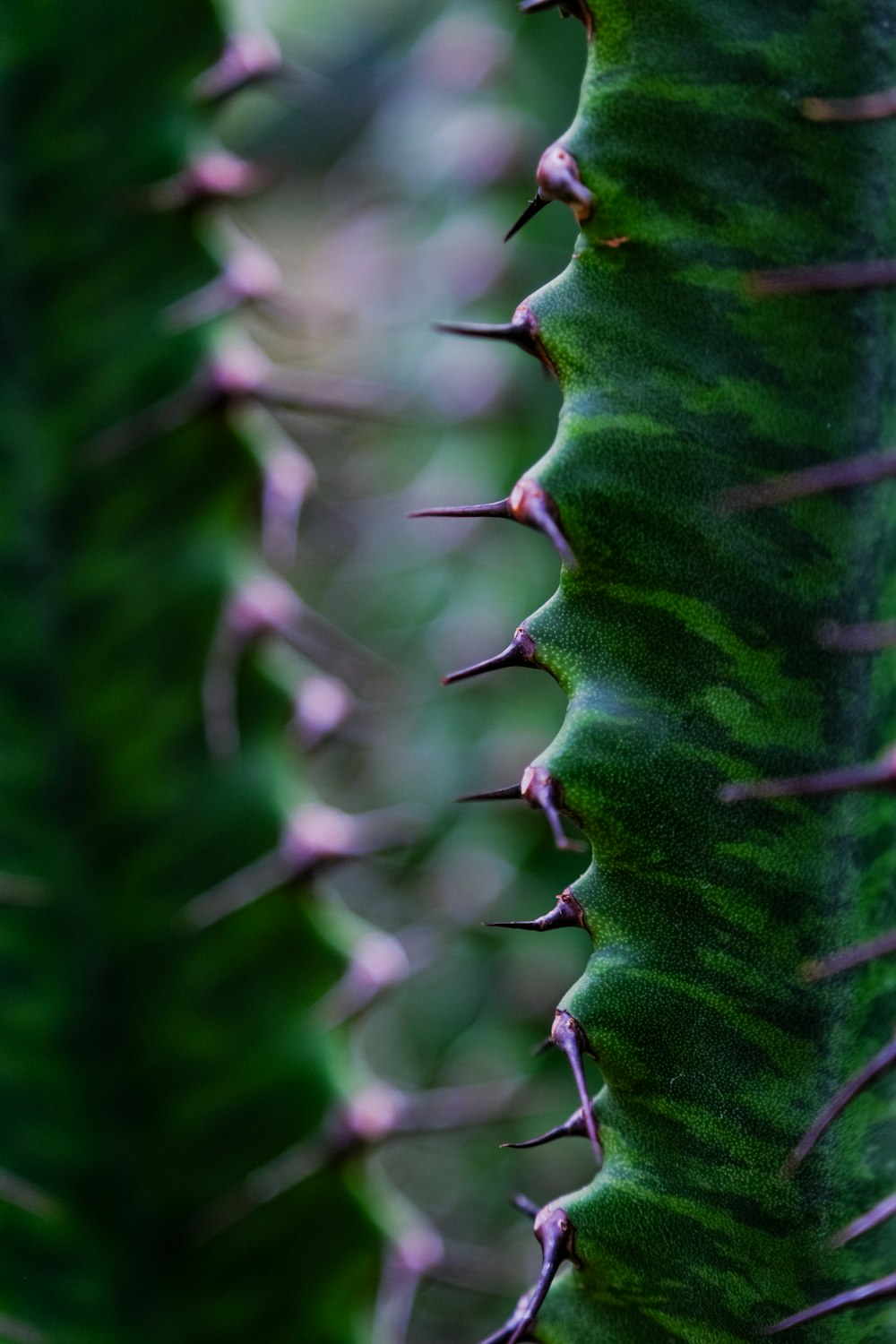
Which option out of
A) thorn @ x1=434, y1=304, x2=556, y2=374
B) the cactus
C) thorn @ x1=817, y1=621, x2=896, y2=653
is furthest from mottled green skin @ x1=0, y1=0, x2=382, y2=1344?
thorn @ x1=817, y1=621, x2=896, y2=653

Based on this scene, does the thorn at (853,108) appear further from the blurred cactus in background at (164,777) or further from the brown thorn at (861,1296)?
the blurred cactus in background at (164,777)

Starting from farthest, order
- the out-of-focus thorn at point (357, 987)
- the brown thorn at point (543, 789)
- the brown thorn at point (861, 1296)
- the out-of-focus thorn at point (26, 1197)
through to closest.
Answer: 1. the out-of-focus thorn at point (357, 987)
2. the out-of-focus thorn at point (26, 1197)
3. the brown thorn at point (543, 789)
4. the brown thorn at point (861, 1296)

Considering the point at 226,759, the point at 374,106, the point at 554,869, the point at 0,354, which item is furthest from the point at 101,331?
the point at 374,106

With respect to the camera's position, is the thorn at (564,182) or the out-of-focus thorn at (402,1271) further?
the out-of-focus thorn at (402,1271)

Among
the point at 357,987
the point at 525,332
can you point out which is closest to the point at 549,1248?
the point at 525,332

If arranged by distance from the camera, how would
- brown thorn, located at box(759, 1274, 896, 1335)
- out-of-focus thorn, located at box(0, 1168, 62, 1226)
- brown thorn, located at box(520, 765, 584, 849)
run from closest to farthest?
brown thorn, located at box(759, 1274, 896, 1335)
brown thorn, located at box(520, 765, 584, 849)
out-of-focus thorn, located at box(0, 1168, 62, 1226)

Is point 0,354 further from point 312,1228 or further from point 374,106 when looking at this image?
point 374,106

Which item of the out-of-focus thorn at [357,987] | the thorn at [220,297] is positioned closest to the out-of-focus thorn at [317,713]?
the out-of-focus thorn at [357,987]

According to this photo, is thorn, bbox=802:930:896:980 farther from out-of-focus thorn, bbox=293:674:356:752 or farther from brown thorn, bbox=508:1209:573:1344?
out-of-focus thorn, bbox=293:674:356:752

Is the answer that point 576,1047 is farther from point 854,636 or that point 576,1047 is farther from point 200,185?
point 200,185
